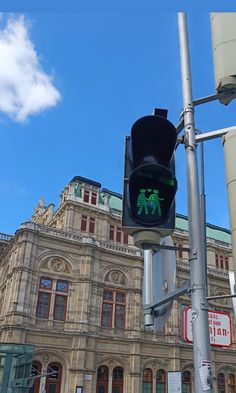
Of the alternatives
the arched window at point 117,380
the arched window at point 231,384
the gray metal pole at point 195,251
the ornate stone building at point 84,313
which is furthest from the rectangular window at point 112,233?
the gray metal pole at point 195,251

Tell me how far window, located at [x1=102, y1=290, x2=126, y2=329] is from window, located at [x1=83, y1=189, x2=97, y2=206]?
9.05 metres

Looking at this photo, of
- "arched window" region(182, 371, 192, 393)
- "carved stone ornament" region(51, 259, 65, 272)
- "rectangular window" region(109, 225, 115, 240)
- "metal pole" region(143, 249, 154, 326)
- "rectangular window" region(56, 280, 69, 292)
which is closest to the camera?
"metal pole" region(143, 249, 154, 326)

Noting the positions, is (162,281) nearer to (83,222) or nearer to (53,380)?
(53,380)

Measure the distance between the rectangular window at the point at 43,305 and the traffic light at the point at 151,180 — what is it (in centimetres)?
2931

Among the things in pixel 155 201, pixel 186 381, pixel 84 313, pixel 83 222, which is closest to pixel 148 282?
pixel 155 201

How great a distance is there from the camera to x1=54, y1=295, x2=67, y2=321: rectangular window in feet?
101

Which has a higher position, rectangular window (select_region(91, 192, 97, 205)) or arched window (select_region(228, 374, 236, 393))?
rectangular window (select_region(91, 192, 97, 205))

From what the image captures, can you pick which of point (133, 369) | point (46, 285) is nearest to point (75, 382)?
point (133, 369)

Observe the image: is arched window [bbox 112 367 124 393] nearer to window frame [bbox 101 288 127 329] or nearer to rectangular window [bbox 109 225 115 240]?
window frame [bbox 101 288 127 329]

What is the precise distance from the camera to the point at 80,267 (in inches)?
1280

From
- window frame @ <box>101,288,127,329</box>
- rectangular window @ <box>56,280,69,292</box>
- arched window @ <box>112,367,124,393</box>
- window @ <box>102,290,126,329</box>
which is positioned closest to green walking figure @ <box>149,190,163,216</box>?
rectangular window @ <box>56,280,69,292</box>

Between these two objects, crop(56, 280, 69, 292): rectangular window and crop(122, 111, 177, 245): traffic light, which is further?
crop(56, 280, 69, 292): rectangular window

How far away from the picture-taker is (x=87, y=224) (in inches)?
1454

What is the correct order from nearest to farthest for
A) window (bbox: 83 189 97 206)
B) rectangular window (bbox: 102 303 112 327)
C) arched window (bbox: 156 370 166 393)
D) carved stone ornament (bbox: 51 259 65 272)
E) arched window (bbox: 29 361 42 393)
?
arched window (bbox: 29 361 42 393), carved stone ornament (bbox: 51 259 65 272), rectangular window (bbox: 102 303 112 327), arched window (bbox: 156 370 166 393), window (bbox: 83 189 97 206)
